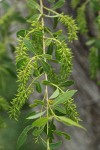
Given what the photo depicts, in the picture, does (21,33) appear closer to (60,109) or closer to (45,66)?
(45,66)

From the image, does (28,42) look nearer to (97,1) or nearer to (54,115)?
(54,115)

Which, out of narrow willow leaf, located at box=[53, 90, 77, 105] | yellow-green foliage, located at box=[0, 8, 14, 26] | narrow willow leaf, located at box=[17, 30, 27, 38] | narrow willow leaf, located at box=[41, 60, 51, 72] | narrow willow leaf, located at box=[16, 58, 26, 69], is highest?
yellow-green foliage, located at box=[0, 8, 14, 26]

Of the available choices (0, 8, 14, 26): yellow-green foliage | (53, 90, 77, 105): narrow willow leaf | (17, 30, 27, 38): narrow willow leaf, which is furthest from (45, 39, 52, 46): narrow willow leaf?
(0, 8, 14, 26): yellow-green foliage

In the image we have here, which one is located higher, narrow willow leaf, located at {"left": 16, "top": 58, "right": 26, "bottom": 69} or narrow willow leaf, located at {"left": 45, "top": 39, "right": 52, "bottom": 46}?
narrow willow leaf, located at {"left": 45, "top": 39, "right": 52, "bottom": 46}

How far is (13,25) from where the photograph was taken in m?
2.69

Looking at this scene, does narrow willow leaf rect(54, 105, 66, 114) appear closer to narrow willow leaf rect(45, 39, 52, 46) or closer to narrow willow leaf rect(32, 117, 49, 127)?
narrow willow leaf rect(32, 117, 49, 127)

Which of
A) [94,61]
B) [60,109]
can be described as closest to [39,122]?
[60,109]

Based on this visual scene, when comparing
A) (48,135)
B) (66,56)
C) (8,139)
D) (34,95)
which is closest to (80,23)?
(34,95)

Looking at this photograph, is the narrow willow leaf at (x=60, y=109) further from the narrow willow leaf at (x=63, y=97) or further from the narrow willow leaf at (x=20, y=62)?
the narrow willow leaf at (x=20, y=62)

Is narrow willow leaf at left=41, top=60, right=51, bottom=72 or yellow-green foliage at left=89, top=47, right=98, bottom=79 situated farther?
yellow-green foliage at left=89, top=47, right=98, bottom=79

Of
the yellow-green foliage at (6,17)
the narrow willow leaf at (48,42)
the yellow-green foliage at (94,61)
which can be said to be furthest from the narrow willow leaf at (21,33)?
the yellow-green foliage at (6,17)

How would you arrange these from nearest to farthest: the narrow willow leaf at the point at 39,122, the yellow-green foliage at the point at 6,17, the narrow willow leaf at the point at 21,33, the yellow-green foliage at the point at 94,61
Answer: the narrow willow leaf at the point at 39,122, the narrow willow leaf at the point at 21,33, the yellow-green foliage at the point at 94,61, the yellow-green foliage at the point at 6,17

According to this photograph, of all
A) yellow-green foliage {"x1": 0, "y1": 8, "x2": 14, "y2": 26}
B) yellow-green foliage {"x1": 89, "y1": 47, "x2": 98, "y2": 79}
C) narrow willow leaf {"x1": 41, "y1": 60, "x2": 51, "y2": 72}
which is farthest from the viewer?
yellow-green foliage {"x1": 0, "y1": 8, "x2": 14, "y2": 26}

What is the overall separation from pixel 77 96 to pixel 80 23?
0.63 m
